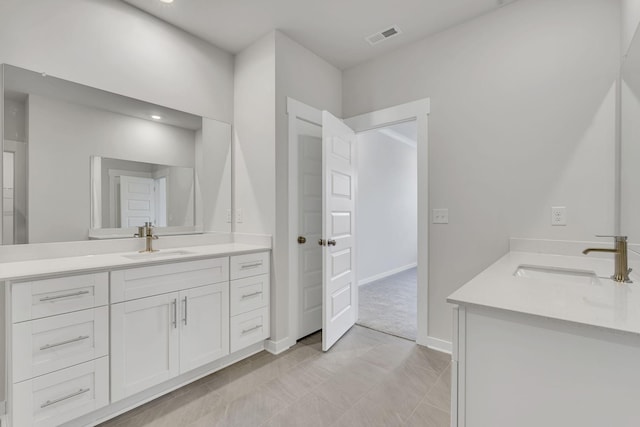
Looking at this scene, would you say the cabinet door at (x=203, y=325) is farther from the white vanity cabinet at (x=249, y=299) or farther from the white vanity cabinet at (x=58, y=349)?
the white vanity cabinet at (x=58, y=349)

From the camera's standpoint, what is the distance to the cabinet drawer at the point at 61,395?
4.37 ft

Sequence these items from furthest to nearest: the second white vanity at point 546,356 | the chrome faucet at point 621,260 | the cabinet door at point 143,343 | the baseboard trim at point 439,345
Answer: the baseboard trim at point 439,345, the cabinet door at point 143,343, the chrome faucet at point 621,260, the second white vanity at point 546,356

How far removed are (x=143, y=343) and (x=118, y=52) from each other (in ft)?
6.40

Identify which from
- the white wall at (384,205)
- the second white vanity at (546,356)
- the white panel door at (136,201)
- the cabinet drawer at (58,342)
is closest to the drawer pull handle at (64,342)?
the cabinet drawer at (58,342)

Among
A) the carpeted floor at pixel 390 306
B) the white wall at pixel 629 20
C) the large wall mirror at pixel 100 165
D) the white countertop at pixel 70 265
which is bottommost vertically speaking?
the carpeted floor at pixel 390 306

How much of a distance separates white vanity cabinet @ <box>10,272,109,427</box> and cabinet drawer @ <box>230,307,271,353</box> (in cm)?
80

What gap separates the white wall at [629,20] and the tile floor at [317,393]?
2197 mm

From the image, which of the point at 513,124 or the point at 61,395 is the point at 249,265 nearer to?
the point at 61,395

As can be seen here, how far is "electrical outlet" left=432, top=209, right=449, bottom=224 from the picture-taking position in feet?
7.91

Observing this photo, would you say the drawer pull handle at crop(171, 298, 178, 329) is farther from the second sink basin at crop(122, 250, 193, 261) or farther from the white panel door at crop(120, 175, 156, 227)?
the white panel door at crop(120, 175, 156, 227)

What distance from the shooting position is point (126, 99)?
211 cm

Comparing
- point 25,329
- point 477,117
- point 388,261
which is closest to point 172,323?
point 25,329

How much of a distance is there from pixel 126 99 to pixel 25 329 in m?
1.55

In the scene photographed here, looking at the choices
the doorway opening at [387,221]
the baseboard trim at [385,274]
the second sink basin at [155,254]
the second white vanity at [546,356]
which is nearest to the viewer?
the second white vanity at [546,356]
